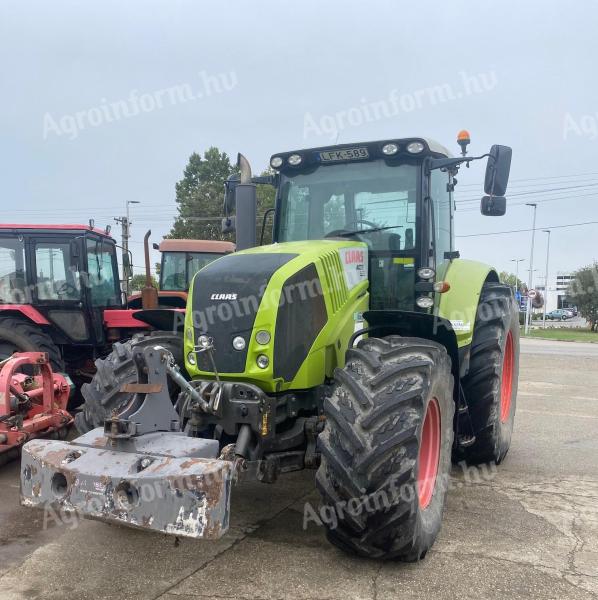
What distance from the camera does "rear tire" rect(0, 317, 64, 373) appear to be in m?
7.36

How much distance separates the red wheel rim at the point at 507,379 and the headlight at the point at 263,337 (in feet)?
11.0

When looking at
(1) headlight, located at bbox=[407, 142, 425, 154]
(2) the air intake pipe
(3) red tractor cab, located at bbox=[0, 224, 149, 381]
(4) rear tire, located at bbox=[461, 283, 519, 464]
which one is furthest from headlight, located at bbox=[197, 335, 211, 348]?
(3) red tractor cab, located at bbox=[0, 224, 149, 381]

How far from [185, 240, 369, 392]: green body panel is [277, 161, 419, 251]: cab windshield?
28 cm

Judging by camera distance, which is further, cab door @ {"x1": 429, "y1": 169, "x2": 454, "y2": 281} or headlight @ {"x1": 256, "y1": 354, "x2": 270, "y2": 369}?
cab door @ {"x1": 429, "y1": 169, "x2": 454, "y2": 281}

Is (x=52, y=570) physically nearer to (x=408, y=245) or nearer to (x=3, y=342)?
(x=408, y=245)

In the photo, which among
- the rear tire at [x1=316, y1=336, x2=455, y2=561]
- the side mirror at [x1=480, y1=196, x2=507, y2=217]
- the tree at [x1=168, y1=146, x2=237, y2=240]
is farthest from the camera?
the tree at [x1=168, y1=146, x2=237, y2=240]

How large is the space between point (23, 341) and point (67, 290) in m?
0.99

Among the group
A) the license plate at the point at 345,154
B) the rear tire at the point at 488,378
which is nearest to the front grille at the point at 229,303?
the license plate at the point at 345,154

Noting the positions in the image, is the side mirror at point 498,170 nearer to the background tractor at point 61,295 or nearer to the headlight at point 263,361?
the headlight at point 263,361

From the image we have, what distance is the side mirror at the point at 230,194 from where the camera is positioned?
538cm

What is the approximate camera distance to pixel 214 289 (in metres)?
3.97

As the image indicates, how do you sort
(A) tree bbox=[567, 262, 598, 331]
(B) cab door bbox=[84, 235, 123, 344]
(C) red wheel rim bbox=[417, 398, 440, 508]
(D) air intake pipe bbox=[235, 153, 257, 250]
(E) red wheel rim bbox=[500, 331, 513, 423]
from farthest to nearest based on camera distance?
(A) tree bbox=[567, 262, 598, 331], (B) cab door bbox=[84, 235, 123, 344], (E) red wheel rim bbox=[500, 331, 513, 423], (D) air intake pipe bbox=[235, 153, 257, 250], (C) red wheel rim bbox=[417, 398, 440, 508]

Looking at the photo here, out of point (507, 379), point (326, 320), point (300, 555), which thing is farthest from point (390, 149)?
point (507, 379)

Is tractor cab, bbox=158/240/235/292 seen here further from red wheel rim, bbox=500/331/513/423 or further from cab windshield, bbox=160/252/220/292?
red wheel rim, bbox=500/331/513/423
